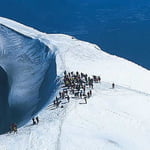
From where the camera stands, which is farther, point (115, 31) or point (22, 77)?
point (115, 31)

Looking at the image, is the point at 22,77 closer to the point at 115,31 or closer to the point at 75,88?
the point at 75,88

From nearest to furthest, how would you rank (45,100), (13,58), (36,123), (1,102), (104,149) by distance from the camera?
(104,149) → (36,123) → (45,100) → (1,102) → (13,58)

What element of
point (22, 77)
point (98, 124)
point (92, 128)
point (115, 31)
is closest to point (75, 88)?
point (98, 124)

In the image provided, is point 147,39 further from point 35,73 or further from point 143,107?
point 143,107

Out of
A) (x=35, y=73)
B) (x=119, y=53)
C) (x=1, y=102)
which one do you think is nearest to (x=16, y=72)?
(x=35, y=73)

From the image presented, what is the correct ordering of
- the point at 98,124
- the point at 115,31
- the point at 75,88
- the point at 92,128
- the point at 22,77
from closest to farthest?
the point at 92,128 → the point at 98,124 → the point at 75,88 → the point at 22,77 → the point at 115,31

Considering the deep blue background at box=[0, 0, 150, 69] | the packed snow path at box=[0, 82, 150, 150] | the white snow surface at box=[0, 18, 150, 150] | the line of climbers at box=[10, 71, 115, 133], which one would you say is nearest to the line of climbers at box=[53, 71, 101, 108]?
the line of climbers at box=[10, 71, 115, 133]
